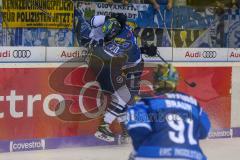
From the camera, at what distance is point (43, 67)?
8484mm

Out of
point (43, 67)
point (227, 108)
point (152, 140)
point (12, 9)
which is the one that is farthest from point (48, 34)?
point (152, 140)

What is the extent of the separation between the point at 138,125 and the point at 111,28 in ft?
14.4

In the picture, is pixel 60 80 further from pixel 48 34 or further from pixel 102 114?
pixel 48 34

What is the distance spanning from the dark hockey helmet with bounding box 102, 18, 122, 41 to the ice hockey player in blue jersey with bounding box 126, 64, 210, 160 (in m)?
4.05

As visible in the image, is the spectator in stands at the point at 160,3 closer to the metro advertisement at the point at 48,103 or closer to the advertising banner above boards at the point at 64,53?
the metro advertisement at the point at 48,103

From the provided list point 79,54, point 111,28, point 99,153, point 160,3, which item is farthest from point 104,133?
point 160,3

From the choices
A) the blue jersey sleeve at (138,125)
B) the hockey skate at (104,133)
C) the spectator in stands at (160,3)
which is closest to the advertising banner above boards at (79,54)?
the hockey skate at (104,133)

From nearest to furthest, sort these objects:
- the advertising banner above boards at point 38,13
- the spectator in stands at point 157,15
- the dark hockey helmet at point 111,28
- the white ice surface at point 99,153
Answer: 1. the white ice surface at point 99,153
2. the dark hockey helmet at point 111,28
3. the advertising banner above boards at point 38,13
4. the spectator in stands at point 157,15

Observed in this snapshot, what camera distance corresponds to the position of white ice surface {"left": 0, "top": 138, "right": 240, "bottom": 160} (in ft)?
26.7

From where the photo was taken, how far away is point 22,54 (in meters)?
8.41

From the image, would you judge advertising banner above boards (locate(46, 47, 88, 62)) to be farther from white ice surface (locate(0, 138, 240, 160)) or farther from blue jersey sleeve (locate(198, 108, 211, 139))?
blue jersey sleeve (locate(198, 108, 211, 139))

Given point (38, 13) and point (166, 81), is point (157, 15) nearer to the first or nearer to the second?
point (38, 13)

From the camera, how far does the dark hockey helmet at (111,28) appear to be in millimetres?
8758

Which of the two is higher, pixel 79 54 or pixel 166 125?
pixel 166 125
